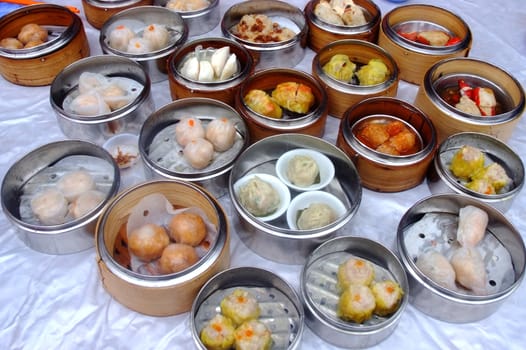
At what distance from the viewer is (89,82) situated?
2410mm

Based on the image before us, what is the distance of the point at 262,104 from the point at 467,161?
0.94 m

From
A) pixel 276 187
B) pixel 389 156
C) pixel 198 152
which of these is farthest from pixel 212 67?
pixel 389 156

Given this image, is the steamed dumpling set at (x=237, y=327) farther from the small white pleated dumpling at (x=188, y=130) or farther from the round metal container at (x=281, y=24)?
the round metal container at (x=281, y=24)

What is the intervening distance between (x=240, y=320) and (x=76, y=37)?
182cm

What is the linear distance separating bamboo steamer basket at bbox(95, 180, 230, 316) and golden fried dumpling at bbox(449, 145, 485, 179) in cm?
107

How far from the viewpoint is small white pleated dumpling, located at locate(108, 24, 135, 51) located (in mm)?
2641

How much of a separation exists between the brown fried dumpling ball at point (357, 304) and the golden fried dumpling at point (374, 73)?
1178 millimetres

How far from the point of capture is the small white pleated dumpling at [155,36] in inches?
104

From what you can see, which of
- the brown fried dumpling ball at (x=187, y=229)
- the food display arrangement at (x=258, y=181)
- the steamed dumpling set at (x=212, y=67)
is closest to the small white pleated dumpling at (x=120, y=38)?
the food display arrangement at (x=258, y=181)

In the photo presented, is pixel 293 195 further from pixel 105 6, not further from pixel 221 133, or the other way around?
pixel 105 6

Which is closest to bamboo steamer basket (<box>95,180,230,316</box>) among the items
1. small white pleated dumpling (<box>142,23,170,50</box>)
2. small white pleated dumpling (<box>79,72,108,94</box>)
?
small white pleated dumpling (<box>79,72,108,94</box>)

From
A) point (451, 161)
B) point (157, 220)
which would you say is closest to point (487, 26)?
point (451, 161)

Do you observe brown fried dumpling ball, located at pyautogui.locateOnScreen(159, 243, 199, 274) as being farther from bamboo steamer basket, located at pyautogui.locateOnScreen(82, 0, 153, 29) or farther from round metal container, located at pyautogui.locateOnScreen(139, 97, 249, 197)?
bamboo steamer basket, located at pyautogui.locateOnScreen(82, 0, 153, 29)

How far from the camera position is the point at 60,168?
222 cm
